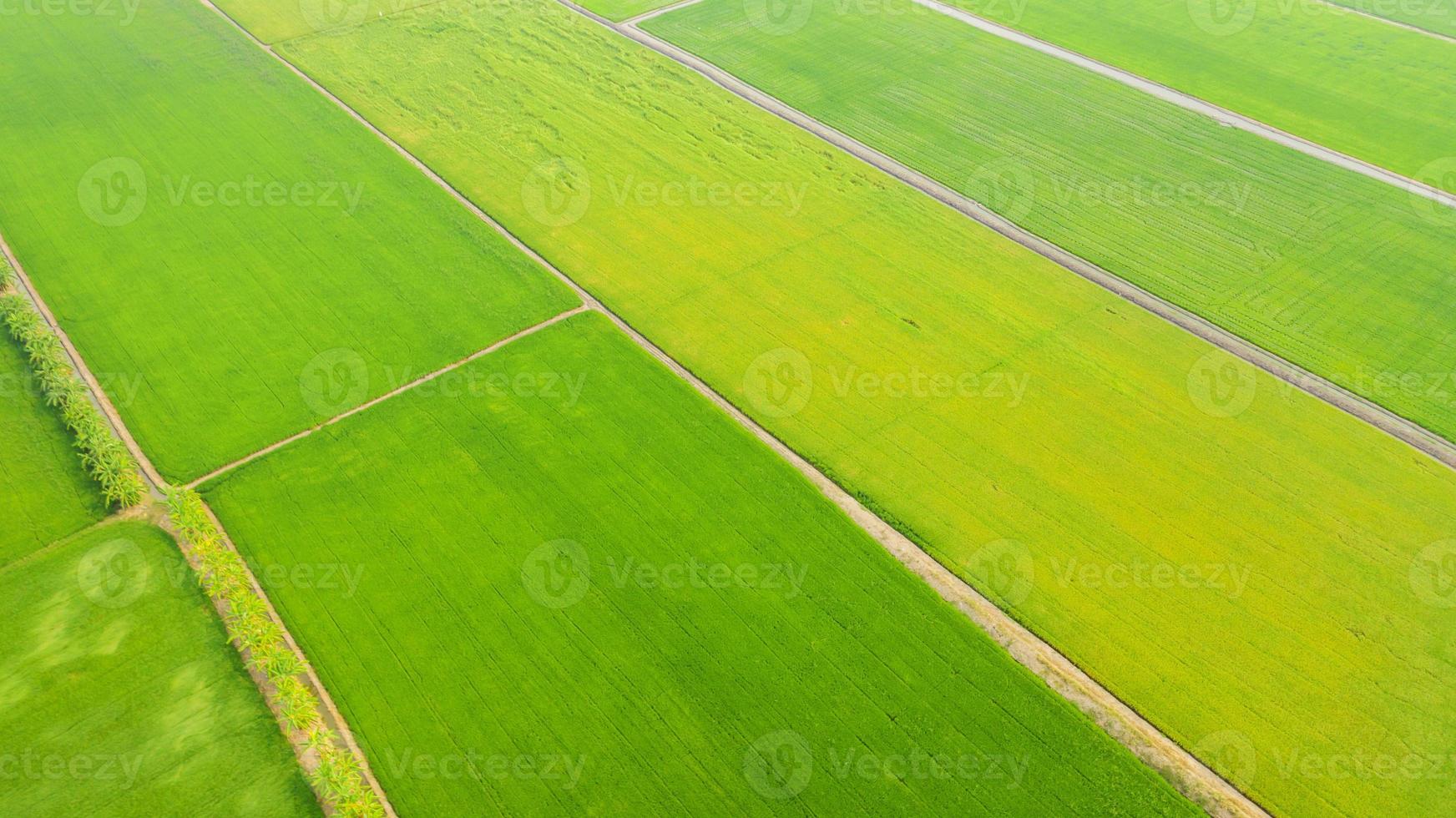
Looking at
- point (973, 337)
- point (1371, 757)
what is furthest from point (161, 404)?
point (1371, 757)

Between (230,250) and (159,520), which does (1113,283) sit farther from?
(230,250)

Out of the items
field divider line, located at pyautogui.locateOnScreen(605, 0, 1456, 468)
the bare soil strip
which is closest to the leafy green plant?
field divider line, located at pyautogui.locateOnScreen(605, 0, 1456, 468)

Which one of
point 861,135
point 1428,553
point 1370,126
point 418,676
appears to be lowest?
point 418,676

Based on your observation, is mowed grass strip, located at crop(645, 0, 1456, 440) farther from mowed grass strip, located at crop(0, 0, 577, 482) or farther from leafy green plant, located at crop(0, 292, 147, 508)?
leafy green plant, located at crop(0, 292, 147, 508)

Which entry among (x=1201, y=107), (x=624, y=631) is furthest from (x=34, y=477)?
(x=1201, y=107)

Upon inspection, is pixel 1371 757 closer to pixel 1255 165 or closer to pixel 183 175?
pixel 1255 165
